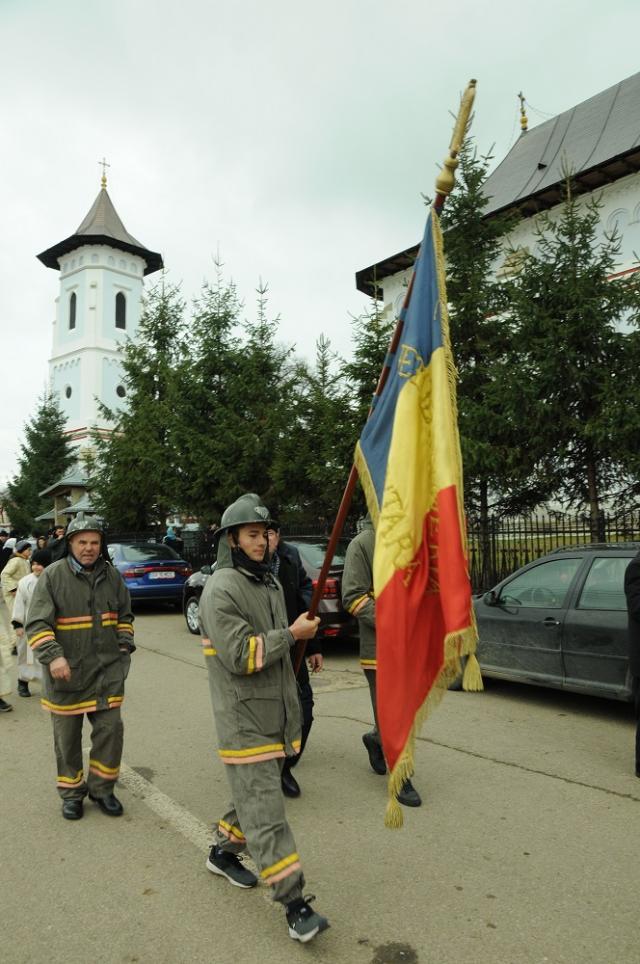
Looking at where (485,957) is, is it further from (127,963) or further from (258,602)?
(258,602)

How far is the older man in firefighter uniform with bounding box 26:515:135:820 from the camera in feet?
15.5

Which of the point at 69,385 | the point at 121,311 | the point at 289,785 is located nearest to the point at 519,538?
the point at 289,785

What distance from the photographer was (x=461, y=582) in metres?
3.14

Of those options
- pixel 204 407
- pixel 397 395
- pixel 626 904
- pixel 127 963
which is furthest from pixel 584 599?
pixel 204 407

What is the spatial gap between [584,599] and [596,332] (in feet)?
22.3

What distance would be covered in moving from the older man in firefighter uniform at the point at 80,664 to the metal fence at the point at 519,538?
31.6 ft

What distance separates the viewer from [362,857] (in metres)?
3.99

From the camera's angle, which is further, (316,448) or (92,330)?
(92,330)

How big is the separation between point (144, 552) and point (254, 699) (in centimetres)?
1416

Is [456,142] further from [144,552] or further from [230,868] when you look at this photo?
[144,552]

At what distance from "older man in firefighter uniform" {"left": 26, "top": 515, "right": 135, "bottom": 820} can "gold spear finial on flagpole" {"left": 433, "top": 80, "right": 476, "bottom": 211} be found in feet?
10.1

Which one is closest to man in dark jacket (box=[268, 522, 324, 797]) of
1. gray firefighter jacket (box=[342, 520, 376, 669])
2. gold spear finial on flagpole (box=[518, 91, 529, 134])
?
gray firefighter jacket (box=[342, 520, 376, 669])

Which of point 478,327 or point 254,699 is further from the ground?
point 478,327

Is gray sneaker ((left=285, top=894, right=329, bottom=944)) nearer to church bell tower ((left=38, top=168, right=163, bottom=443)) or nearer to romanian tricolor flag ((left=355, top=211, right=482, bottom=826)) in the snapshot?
romanian tricolor flag ((left=355, top=211, right=482, bottom=826))
